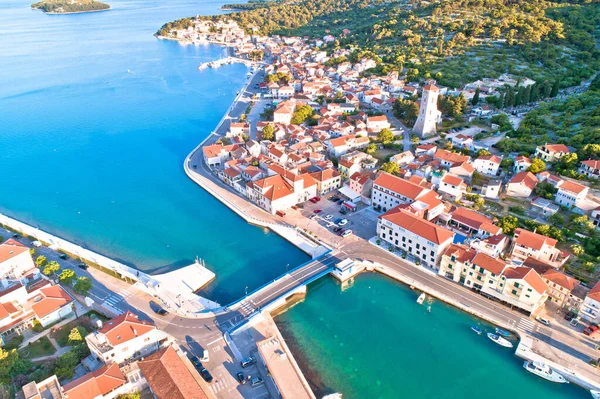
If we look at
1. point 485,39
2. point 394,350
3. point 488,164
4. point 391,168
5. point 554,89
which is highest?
point 485,39

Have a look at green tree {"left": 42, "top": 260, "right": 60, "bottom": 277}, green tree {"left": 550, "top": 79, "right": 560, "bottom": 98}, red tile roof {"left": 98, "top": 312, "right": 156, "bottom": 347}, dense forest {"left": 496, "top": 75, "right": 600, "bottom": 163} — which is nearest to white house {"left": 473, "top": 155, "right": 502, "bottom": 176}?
dense forest {"left": 496, "top": 75, "right": 600, "bottom": 163}

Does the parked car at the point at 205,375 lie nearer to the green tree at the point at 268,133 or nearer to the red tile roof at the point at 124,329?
the red tile roof at the point at 124,329

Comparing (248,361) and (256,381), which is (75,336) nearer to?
(248,361)

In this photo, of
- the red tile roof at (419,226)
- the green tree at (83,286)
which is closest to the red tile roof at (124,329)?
the green tree at (83,286)

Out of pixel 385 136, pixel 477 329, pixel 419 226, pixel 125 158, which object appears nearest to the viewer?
pixel 477 329

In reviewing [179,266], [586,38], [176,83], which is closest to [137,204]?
[179,266]

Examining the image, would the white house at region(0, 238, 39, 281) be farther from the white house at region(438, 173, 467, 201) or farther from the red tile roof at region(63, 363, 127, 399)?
the white house at region(438, 173, 467, 201)

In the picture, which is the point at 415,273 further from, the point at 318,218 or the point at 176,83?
the point at 176,83

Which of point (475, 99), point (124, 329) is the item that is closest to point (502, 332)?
point (124, 329)
